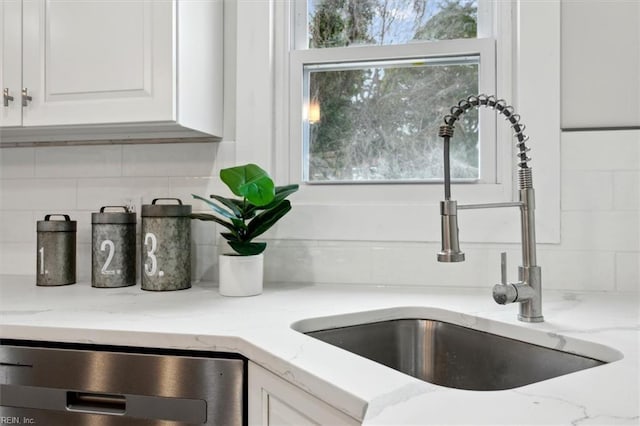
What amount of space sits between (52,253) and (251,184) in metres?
0.73

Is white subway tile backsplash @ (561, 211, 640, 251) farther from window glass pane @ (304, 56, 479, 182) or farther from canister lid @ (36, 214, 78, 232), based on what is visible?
canister lid @ (36, 214, 78, 232)

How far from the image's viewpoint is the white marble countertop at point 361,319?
1.97 ft

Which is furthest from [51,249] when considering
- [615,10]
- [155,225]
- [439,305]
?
[615,10]

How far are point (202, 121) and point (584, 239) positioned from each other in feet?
3.87

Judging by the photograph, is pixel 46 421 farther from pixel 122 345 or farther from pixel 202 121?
pixel 202 121

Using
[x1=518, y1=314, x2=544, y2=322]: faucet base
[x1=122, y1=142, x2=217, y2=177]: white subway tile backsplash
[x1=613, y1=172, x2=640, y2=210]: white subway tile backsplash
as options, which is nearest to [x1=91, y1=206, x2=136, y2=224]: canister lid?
[x1=122, y1=142, x2=217, y2=177]: white subway tile backsplash

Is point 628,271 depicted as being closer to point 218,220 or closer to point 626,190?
point 626,190

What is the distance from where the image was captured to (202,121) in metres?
1.50

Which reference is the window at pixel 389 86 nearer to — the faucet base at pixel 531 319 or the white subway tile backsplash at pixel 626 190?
the white subway tile backsplash at pixel 626 190

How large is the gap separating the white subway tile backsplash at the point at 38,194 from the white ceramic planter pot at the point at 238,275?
0.76m

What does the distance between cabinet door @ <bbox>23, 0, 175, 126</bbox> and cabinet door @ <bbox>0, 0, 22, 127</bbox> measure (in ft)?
0.07

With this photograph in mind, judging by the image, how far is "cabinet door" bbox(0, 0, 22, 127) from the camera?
1429mm

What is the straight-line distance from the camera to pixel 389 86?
1612mm

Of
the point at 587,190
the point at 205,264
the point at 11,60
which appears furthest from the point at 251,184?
the point at 587,190
